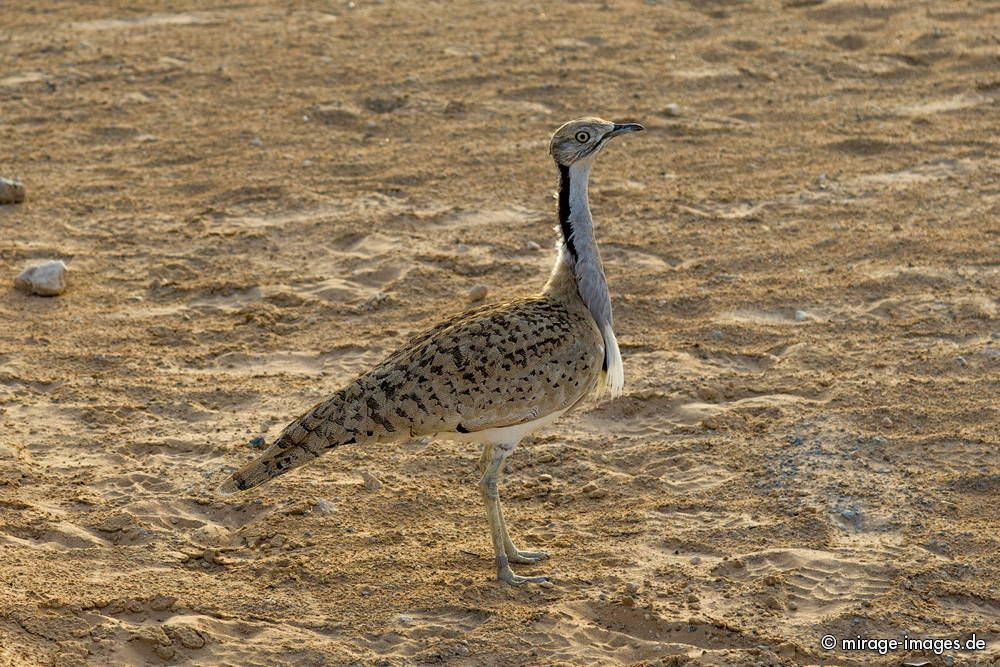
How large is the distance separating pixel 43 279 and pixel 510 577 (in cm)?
332

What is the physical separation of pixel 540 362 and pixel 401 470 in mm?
923

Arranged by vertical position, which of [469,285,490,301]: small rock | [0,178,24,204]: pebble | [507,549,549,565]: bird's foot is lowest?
[507,549,549,565]: bird's foot

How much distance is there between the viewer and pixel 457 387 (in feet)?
16.3

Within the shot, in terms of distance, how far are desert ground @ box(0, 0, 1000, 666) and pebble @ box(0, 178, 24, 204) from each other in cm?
8

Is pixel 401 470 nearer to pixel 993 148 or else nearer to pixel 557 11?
pixel 993 148

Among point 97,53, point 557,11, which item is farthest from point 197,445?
point 557,11

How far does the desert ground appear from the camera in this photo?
4.72 metres

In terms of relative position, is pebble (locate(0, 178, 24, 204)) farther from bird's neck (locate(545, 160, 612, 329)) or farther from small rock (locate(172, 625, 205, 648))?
small rock (locate(172, 625, 205, 648))

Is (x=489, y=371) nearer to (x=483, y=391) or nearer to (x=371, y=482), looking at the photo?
(x=483, y=391)

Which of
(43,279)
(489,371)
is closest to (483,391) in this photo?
(489,371)

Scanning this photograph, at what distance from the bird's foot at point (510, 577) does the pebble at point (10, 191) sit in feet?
14.3

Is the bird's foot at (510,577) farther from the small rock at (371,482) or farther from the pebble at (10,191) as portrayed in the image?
the pebble at (10,191)

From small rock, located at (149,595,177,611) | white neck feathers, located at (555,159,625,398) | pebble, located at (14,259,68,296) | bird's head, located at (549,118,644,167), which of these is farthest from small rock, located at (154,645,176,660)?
pebble, located at (14,259,68,296)

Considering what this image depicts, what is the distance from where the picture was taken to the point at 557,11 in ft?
35.5
